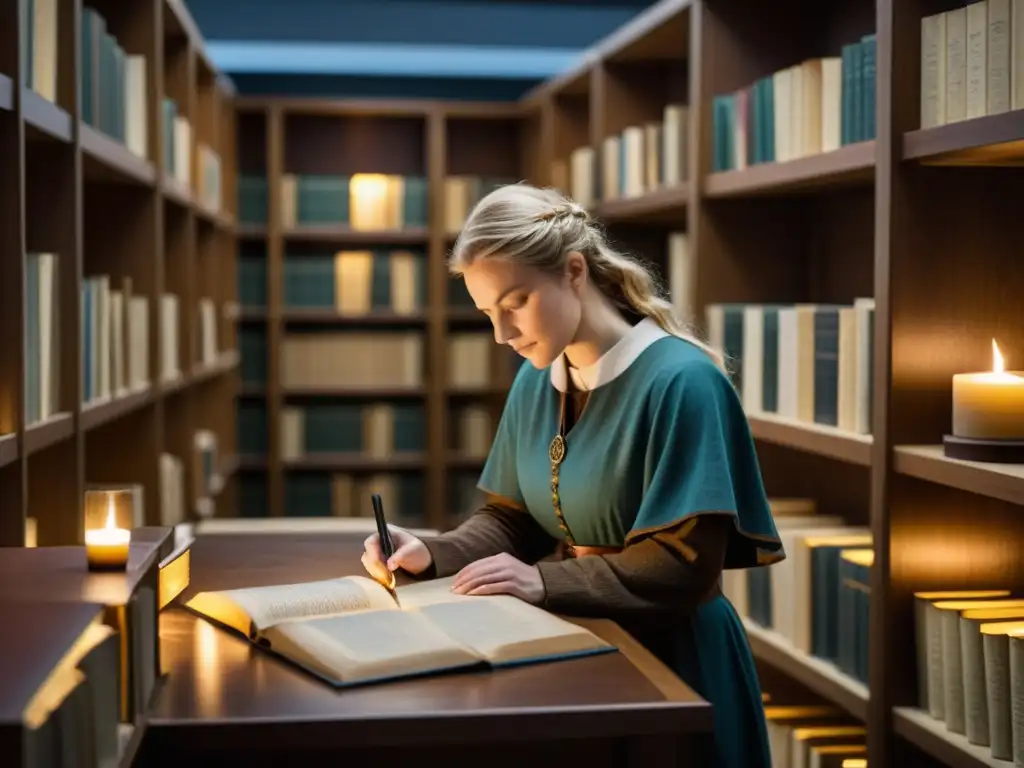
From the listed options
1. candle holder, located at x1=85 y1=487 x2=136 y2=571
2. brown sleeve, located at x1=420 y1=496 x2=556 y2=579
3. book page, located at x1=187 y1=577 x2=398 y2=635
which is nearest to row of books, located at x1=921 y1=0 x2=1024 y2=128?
brown sleeve, located at x1=420 y1=496 x2=556 y2=579

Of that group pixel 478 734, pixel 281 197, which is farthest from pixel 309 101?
pixel 478 734

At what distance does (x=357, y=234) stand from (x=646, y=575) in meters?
4.67

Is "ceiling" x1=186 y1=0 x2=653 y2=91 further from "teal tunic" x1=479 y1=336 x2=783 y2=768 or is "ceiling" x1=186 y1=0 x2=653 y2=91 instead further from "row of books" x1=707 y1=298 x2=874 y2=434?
"teal tunic" x1=479 y1=336 x2=783 y2=768

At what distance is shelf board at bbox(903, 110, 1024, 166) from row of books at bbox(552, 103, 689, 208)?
60.3 inches

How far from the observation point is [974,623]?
2.25 metres

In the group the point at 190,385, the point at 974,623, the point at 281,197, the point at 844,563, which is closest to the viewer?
the point at 974,623

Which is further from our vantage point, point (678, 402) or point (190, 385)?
point (190, 385)

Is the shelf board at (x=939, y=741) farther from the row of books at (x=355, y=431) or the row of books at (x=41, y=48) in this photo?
the row of books at (x=355, y=431)

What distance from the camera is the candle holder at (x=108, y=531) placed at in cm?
135

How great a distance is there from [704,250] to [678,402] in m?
1.73

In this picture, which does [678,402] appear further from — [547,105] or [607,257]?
[547,105]

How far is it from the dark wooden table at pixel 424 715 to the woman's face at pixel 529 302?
55 cm

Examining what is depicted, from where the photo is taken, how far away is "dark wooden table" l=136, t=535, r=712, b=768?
128cm

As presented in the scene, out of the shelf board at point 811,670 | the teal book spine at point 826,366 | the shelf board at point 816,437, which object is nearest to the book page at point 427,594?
the shelf board at point 816,437
